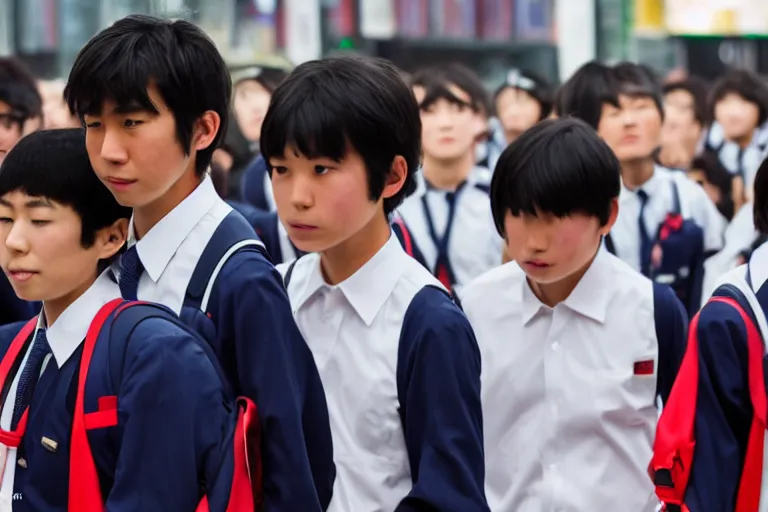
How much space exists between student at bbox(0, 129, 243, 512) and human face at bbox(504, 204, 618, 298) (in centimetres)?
100

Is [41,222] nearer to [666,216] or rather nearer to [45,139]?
[45,139]

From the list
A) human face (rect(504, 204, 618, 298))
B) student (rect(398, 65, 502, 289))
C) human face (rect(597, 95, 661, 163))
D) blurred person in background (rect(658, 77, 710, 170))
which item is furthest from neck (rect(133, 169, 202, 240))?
blurred person in background (rect(658, 77, 710, 170))

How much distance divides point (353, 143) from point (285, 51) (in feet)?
32.4

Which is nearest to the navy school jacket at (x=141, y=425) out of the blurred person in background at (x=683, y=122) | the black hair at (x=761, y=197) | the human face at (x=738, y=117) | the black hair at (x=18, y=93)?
the black hair at (x=761, y=197)

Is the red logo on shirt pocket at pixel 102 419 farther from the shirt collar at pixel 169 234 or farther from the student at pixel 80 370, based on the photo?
the shirt collar at pixel 169 234

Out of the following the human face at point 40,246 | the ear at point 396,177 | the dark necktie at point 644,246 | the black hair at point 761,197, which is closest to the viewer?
the human face at point 40,246

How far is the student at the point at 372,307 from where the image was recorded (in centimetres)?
286

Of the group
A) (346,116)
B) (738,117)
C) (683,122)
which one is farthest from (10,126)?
(683,122)

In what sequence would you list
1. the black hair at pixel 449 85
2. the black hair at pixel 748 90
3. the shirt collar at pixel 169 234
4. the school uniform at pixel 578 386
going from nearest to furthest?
the shirt collar at pixel 169 234 < the school uniform at pixel 578 386 < the black hair at pixel 449 85 < the black hair at pixel 748 90

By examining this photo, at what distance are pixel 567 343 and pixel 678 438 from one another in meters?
0.51

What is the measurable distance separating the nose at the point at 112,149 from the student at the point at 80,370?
0.21ft

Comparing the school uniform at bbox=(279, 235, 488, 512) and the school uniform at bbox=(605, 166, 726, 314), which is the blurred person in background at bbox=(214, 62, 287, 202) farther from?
the school uniform at bbox=(279, 235, 488, 512)

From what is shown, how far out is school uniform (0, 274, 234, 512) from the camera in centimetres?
245

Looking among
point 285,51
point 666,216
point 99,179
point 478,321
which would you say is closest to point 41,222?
point 99,179
